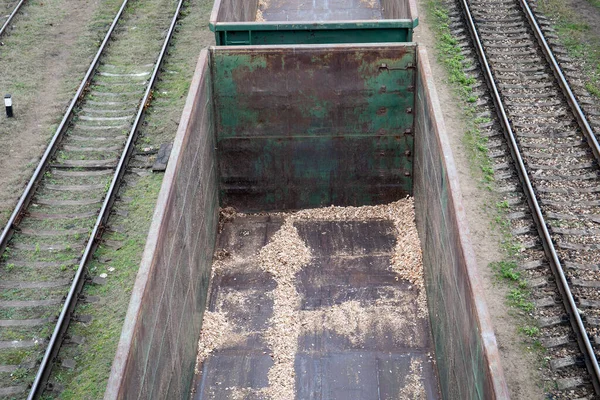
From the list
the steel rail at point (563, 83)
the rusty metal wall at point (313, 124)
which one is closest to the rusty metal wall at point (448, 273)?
the rusty metal wall at point (313, 124)

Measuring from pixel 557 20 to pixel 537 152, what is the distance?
16.9 feet

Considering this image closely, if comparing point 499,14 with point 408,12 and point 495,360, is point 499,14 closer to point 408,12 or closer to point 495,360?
point 408,12

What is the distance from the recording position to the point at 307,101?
10.2 metres

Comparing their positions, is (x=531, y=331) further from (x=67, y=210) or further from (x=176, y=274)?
(x=67, y=210)

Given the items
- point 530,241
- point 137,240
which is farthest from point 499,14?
point 137,240

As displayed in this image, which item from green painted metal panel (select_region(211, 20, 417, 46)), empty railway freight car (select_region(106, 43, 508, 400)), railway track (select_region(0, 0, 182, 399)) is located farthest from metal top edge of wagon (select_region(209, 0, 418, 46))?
railway track (select_region(0, 0, 182, 399))

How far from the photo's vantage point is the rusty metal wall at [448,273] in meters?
5.70

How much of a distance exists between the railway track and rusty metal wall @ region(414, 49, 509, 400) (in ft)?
13.2

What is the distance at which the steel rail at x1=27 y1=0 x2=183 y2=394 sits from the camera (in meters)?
8.41

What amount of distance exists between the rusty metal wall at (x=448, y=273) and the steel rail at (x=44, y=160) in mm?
5225

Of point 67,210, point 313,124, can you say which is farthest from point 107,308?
point 313,124

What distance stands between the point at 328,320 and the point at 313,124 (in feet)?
8.80

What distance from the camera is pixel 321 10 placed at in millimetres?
17531

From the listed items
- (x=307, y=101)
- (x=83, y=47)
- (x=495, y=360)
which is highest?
(x=495, y=360)
